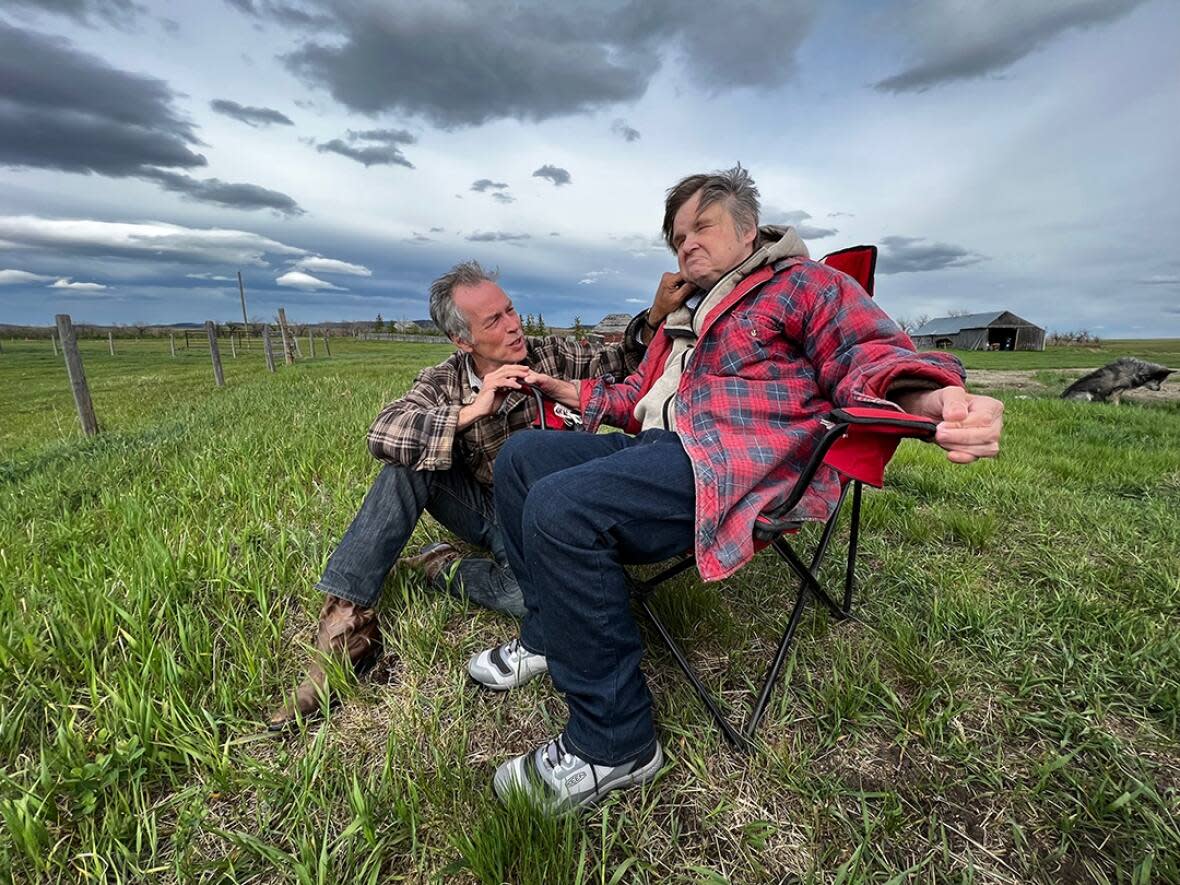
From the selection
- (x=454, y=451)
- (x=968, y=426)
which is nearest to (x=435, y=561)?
(x=454, y=451)

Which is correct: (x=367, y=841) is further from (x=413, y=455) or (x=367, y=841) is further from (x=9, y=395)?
(x=9, y=395)

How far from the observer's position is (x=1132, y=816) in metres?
1.48

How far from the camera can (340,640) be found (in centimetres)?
207

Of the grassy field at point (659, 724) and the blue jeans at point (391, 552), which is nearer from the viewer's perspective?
the grassy field at point (659, 724)

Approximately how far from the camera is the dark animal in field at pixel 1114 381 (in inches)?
430

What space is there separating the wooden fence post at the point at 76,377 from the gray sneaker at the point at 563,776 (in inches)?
397

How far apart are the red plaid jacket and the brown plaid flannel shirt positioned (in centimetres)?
89

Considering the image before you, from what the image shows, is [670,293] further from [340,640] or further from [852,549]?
[340,640]

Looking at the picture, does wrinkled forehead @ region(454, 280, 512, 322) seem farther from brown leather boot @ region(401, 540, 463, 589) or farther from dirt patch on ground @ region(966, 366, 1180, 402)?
dirt patch on ground @ region(966, 366, 1180, 402)

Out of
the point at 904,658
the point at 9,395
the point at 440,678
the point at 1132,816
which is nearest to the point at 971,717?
the point at 904,658

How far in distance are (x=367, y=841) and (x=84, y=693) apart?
4.23 ft

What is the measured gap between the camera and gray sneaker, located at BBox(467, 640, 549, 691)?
2020 millimetres

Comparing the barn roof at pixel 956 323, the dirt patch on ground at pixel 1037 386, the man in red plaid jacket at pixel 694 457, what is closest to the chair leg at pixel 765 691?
the man in red plaid jacket at pixel 694 457

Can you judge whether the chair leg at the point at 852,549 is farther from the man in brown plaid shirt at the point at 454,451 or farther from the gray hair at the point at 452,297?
the gray hair at the point at 452,297
